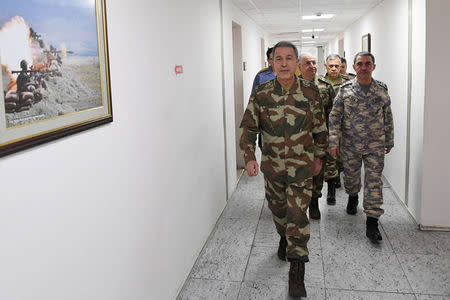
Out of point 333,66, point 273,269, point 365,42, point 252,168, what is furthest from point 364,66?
point 365,42

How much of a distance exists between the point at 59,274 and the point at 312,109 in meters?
1.99

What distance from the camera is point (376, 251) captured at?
344 centimetres

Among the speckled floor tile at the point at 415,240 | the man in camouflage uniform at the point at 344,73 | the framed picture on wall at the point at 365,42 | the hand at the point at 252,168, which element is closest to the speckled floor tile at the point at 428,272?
the speckled floor tile at the point at 415,240

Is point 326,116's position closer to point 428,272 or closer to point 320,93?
point 320,93

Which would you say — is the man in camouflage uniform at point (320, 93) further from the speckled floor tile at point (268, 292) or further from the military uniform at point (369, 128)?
the speckled floor tile at point (268, 292)

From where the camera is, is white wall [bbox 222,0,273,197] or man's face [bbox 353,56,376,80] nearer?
man's face [bbox 353,56,376,80]

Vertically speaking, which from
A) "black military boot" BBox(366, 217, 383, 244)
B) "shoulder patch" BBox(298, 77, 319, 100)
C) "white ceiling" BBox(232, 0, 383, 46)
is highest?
"white ceiling" BBox(232, 0, 383, 46)

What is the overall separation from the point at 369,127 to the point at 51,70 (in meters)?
2.87

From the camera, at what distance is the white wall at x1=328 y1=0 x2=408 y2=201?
453cm

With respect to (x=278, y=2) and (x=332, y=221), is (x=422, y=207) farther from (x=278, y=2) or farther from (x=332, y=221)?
(x=278, y=2)

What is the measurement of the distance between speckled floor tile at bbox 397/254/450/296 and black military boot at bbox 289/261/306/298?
71 cm

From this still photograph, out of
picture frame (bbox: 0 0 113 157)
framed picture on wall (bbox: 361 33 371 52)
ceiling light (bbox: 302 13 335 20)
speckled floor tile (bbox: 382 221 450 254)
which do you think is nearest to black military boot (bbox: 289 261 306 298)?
speckled floor tile (bbox: 382 221 450 254)

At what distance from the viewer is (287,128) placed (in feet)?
9.60

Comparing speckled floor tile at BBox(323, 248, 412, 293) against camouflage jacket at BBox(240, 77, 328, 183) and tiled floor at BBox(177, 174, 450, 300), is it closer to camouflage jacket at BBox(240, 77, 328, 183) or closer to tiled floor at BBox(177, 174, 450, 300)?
tiled floor at BBox(177, 174, 450, 300)
